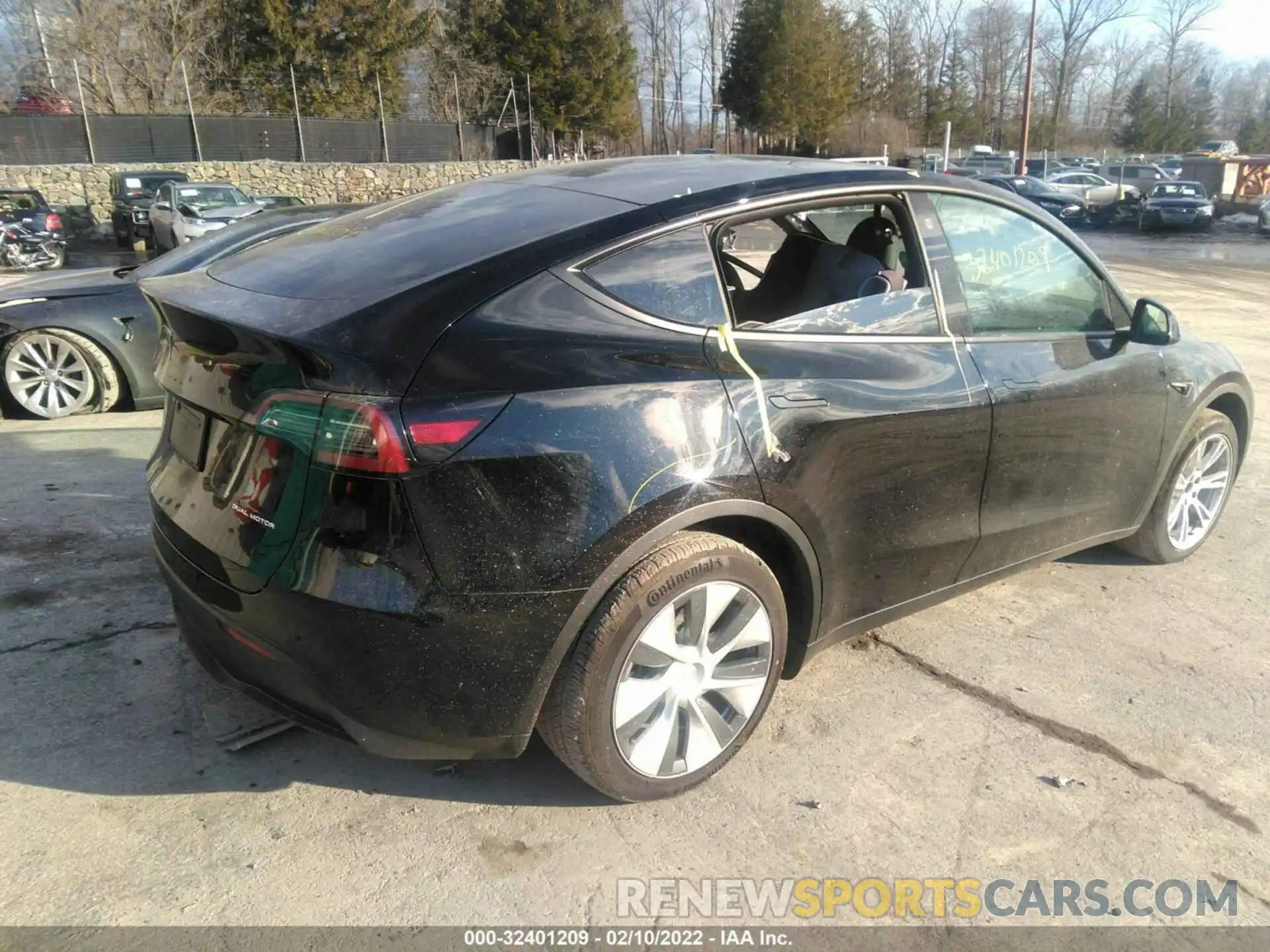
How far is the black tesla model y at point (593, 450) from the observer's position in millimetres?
2299

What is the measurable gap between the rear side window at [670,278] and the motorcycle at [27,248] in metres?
18.6

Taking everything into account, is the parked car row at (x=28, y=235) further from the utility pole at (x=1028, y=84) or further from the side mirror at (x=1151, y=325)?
the utility pole at (x=1028, y=84)

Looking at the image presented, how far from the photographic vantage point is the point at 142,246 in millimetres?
22375

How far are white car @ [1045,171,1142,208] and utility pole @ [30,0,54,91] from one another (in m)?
31.0

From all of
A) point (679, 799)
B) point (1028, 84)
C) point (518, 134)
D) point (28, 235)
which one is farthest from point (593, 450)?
point (1028, 84)

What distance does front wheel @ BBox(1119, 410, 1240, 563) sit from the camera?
426cm

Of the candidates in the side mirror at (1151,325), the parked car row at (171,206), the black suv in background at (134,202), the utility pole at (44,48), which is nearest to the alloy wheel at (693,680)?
the side mirror at (1151,325)

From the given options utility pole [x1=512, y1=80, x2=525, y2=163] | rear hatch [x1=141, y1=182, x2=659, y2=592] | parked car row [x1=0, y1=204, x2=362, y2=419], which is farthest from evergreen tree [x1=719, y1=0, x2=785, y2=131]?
rear hatch [x1=141, y1=182, x2=659, y2=592]

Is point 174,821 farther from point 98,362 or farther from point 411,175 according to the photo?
point 411,175

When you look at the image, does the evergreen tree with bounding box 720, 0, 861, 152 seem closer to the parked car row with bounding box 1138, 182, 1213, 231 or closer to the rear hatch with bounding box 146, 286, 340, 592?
the parked car row with bounding box 1138, 182, 1213, 231

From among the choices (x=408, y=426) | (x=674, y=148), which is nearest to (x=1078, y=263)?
(x=408, y=426)

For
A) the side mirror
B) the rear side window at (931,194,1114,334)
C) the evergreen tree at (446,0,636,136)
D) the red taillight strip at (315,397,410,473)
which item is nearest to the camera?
the red taillight strip at (315,397,410,473)

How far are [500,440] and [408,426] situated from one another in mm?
217

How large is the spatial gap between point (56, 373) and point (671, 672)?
570cm
